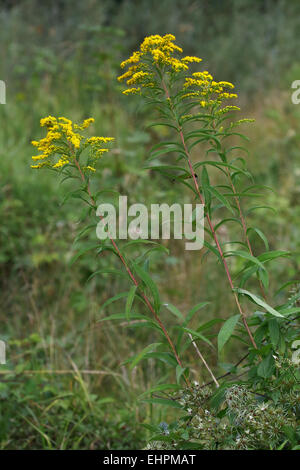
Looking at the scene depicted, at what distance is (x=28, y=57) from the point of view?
588cm

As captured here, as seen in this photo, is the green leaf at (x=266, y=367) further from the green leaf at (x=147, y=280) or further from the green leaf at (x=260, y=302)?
the green leaf at (x=147, y=280)

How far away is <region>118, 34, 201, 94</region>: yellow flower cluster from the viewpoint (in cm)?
146

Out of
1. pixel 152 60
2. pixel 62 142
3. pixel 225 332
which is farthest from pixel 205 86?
pixel 225 332

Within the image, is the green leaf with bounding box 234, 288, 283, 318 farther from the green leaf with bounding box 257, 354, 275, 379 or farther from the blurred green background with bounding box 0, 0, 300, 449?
the blurred green background with bounding box 0, 0, 300, 449

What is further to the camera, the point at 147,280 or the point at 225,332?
the point at 147,280

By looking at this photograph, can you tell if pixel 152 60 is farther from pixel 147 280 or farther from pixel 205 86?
pixel 147 280

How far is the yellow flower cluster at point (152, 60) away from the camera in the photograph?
1.46m

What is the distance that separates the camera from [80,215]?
1473 millimetres

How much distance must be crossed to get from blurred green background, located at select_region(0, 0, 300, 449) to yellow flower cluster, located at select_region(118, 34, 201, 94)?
3.47 ft

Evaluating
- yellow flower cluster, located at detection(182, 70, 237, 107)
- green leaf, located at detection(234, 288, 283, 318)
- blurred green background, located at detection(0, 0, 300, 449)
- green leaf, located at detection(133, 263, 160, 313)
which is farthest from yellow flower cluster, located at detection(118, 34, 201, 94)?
blurred green background, located at detection(0, 0, 300, 449)

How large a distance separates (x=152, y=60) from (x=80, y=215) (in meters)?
0.50
